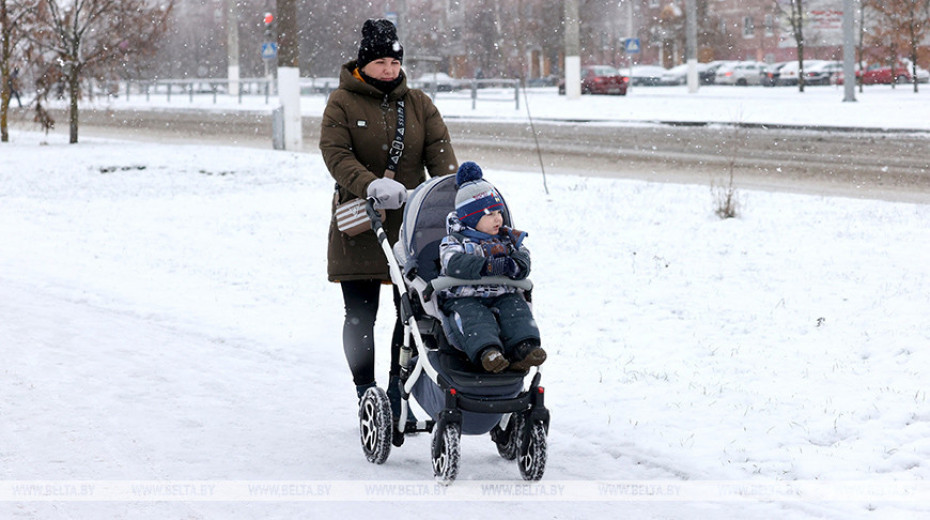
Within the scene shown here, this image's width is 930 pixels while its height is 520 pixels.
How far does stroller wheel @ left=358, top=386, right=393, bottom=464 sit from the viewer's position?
Answer: 486 centimetres

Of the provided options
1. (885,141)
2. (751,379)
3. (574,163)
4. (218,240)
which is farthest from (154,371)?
(885,141)

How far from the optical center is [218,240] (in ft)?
37.2

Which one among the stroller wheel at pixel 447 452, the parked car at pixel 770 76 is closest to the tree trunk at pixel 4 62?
the stroller wheel at pixel 447 452

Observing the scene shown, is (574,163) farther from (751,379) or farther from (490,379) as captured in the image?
(490,379)

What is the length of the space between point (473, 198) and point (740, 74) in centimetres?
5367

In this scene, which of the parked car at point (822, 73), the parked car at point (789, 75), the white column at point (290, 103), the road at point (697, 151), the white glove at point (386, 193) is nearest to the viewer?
the white glove at point (386, 193)

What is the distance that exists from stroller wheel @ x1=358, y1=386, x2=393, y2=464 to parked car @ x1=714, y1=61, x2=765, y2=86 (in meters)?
52.9

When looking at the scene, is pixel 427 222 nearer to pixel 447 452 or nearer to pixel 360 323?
pixel 360 323

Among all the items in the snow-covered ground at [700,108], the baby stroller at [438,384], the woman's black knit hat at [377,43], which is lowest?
the baby stroller at [438,384]

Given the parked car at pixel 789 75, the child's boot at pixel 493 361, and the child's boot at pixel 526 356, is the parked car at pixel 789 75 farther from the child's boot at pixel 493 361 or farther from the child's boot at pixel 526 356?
the child's boot at pixel 493 361

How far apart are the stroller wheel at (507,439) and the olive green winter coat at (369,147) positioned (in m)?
0.90

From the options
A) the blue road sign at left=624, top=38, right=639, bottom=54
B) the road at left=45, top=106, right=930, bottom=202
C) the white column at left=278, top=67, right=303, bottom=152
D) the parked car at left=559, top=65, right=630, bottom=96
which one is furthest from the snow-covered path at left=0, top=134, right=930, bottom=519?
the parked car at left=559, top=65, right=630, bottom=96

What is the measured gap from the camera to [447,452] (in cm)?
448

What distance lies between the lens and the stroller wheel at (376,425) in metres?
4.86
